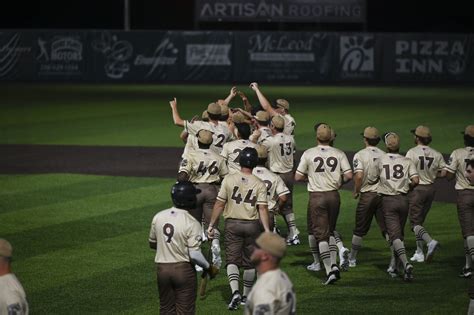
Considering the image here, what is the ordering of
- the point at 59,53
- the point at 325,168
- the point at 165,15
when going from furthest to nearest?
the point at 165,15 < the point at 59,53 < the point at 325,168

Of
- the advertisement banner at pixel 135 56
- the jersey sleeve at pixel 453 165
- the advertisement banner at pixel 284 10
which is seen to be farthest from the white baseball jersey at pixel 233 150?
the advertisement banner at pixel 284 10

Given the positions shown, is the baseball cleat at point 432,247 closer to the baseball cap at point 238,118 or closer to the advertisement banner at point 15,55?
the baseball cap at point 238,118

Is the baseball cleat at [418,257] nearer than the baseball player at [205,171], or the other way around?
the baseball player at [205,171]

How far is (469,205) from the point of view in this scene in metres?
14.2

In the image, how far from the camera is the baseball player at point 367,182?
46.4 ft

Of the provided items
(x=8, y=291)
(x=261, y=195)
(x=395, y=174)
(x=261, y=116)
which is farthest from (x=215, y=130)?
(x=8, y=291)

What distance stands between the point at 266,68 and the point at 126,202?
2859 centimetres

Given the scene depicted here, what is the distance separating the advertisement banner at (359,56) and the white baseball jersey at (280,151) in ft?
104

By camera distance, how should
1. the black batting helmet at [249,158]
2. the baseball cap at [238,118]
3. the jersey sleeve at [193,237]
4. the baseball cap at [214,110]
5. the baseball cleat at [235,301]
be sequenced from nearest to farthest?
the jersey sleeve at [193,237]
the black batting helmet at [249,158]
the baseball cleat at [235,301]
the baseball cap at [214,110]
the baseball cap at [238,118]

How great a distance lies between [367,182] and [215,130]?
2.68 meters

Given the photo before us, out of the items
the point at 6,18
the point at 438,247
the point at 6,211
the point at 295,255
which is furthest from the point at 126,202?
the point at 6,18

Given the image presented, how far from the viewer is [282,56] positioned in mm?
47719

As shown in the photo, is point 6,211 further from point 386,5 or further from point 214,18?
point 386,5

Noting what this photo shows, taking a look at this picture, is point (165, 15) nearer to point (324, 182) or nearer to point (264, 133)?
point (264, 133)
